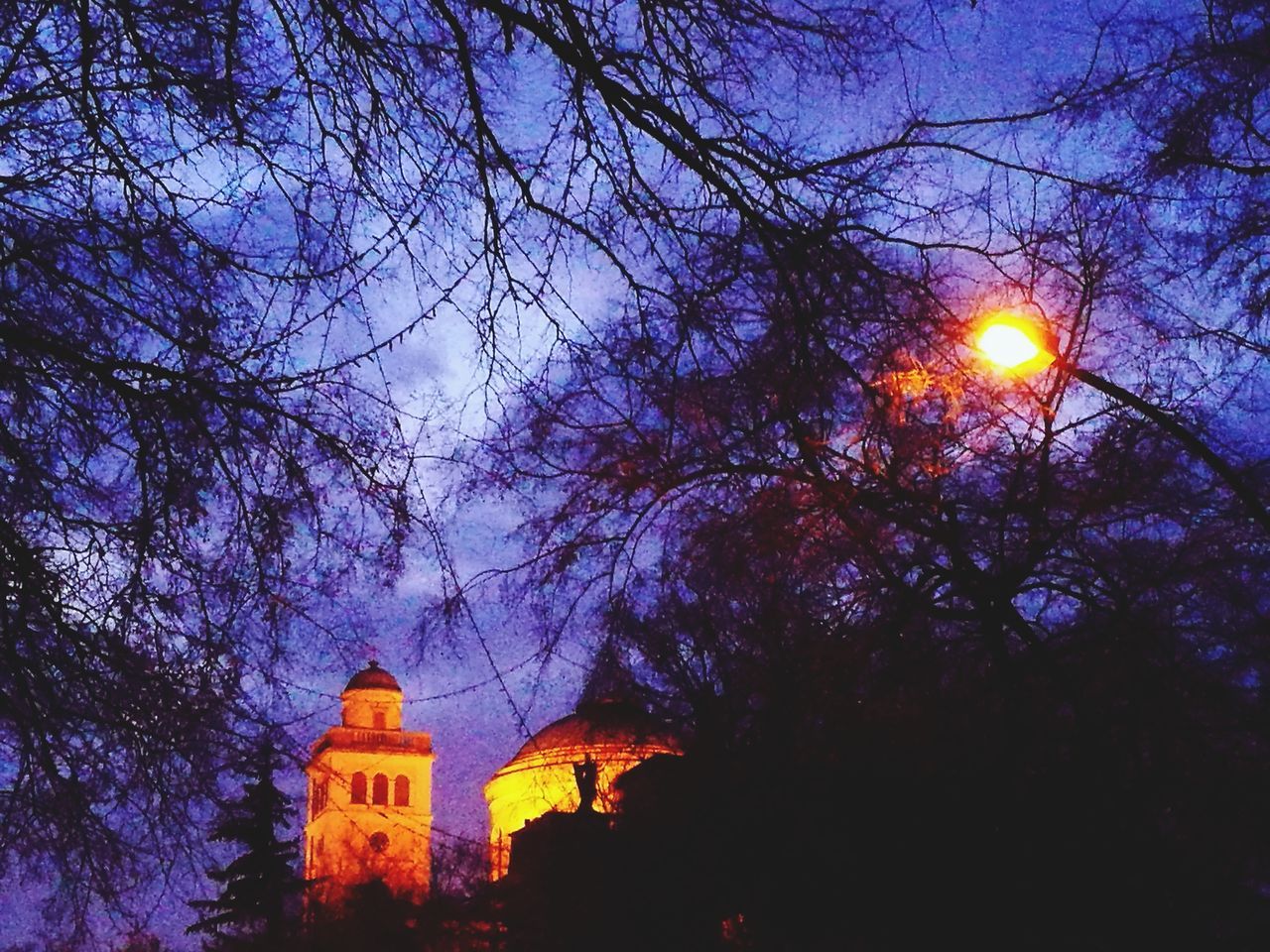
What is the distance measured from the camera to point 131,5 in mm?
5254

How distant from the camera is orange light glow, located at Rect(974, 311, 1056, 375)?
22.1 ft

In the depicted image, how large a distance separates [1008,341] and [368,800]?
13.4ft

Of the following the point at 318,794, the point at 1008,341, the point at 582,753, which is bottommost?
the point at 318,794

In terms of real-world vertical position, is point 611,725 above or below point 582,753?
below

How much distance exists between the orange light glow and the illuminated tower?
3583 millimetres

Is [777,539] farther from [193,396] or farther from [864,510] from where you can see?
[193,396]

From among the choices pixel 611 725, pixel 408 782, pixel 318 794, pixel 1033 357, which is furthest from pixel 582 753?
pixel 408 782

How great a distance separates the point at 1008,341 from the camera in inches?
268

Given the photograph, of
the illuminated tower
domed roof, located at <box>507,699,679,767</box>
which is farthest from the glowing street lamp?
domed roof, located at <box>507,699,679,767</box>

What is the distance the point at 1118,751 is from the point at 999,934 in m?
2.04

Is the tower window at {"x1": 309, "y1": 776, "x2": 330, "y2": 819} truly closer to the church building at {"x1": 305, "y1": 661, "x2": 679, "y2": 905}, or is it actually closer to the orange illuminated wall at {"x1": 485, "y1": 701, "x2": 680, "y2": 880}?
the church building at {"x1": 305, "y1": 661, "x2": 679, "y2": 905}

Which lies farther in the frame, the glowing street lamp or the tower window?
the glowing street lamp

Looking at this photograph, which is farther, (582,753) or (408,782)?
(408,782)

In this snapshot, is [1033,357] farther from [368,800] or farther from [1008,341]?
[368,800]
